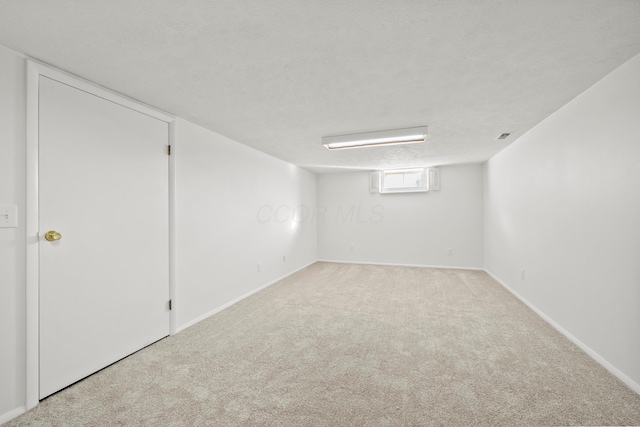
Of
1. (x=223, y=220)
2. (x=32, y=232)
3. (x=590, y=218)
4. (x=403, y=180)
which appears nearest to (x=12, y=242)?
(x=32, y=232)

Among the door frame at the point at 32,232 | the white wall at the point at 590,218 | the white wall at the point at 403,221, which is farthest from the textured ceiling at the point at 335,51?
the white wall at the point at 403,221

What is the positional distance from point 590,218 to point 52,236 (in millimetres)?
4172

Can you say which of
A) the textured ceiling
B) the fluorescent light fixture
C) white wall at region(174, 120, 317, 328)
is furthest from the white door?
the fluorescent light fixture

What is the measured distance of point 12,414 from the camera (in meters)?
1.62

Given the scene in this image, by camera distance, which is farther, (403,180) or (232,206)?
(403,180)

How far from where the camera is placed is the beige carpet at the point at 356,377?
161 centimetres

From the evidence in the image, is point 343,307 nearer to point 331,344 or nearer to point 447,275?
point 331,344

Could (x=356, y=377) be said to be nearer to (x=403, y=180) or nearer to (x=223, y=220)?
(x=223, y=220)

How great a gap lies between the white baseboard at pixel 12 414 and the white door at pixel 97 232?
0.42 ft

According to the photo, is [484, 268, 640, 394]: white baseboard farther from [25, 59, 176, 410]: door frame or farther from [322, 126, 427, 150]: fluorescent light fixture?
[25, 59, 176, 410]: door frame

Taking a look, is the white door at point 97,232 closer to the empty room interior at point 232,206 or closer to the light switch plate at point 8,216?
the empty room interior at point 232,206

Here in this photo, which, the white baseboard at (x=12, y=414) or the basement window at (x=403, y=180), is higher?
the basement window at (x=403, y=180)

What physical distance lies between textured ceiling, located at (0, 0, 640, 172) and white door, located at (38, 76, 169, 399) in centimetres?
34

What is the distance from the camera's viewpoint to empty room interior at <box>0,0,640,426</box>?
154 centimetres
